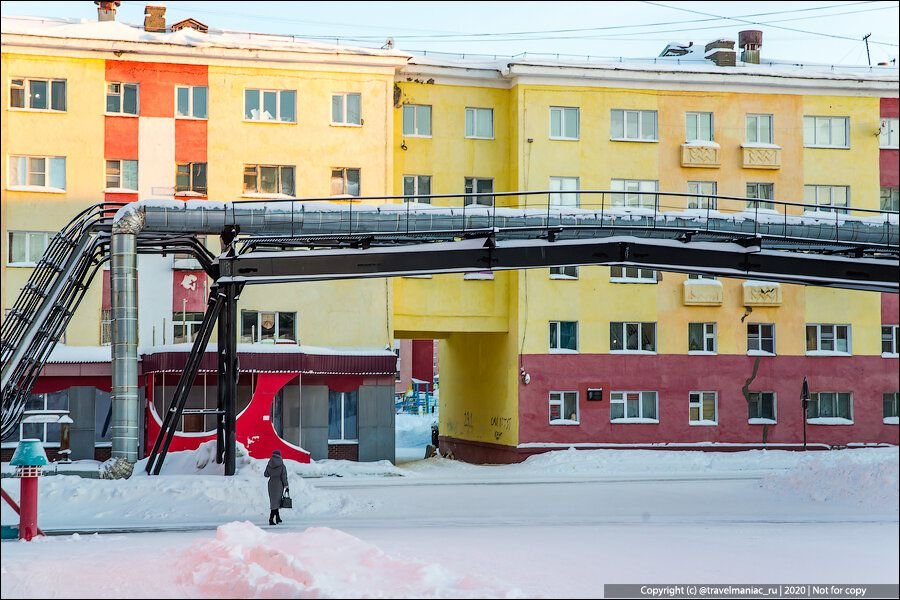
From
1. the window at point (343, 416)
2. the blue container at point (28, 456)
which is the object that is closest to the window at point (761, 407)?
the window at point (343, 416)

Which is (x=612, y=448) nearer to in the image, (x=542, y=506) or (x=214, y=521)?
(x=542, y=506)

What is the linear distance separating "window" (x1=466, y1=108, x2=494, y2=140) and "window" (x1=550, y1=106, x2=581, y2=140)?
2.41 meters

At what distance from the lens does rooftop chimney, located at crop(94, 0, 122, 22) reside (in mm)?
43719

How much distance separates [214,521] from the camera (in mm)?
22516

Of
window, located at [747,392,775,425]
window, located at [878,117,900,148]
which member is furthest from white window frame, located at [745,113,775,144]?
window, located at [747,392,775,425]

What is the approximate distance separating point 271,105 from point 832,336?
23.7 m

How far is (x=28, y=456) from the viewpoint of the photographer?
1697cm

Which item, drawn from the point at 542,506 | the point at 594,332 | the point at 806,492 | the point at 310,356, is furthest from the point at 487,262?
the point at 594,332

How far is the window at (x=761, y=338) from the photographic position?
44438 mm

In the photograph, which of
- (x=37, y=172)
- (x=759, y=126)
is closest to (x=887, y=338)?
(x=759, y=126)

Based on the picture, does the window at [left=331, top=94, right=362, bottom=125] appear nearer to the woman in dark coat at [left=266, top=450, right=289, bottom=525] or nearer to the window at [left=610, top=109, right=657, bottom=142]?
the window at [left=610, top=109, right=657, bottom=142]

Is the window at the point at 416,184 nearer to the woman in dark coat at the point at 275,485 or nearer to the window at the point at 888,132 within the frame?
the window at the point at 888,132

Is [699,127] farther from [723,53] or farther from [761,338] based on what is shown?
[761,338]

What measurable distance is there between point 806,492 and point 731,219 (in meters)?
9.24
